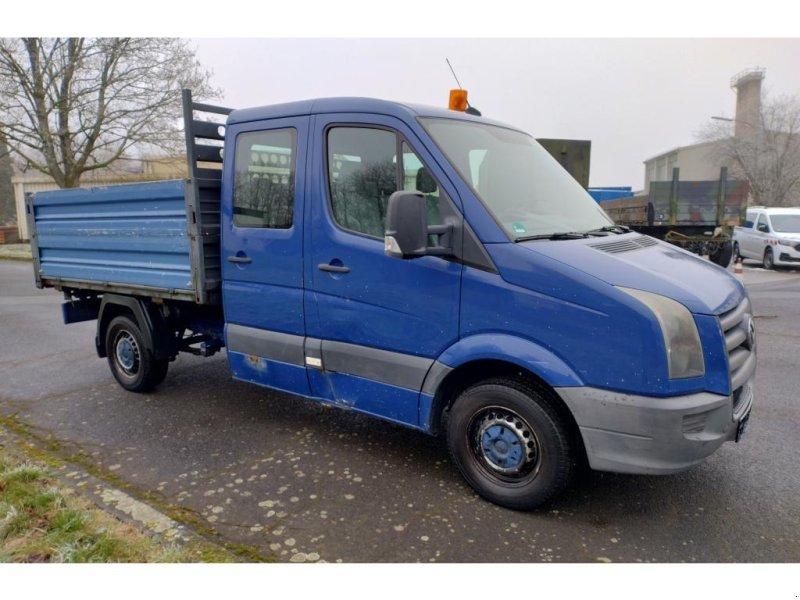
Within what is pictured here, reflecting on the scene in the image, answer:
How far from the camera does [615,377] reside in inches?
112

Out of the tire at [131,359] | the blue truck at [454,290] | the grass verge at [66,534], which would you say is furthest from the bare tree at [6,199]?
the grass verge at [66,534]

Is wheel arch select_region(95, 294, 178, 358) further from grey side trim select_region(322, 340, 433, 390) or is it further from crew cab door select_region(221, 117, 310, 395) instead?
grey side trim select_region(322, 340, 433, 390)

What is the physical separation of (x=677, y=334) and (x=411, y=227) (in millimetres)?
1441

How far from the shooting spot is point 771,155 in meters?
37.2

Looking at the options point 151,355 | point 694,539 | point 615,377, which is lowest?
point 694,539

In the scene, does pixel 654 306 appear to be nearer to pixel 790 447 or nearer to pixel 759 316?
pixel 790 447

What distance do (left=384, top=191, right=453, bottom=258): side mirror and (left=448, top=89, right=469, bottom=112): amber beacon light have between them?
52.7 inches

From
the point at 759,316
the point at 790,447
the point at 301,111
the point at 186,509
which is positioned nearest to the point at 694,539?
the point at 790,447

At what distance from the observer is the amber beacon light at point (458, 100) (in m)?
4.18

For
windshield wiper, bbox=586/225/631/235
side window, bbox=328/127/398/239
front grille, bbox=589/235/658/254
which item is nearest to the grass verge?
side window, bbox=328/127/398/239

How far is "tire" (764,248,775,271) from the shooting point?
1706 cm

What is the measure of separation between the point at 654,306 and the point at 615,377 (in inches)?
15.6

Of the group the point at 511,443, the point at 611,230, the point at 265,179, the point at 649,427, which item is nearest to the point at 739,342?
the point at 649,427

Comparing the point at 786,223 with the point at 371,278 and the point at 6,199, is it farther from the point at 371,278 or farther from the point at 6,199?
the point at 6,199
